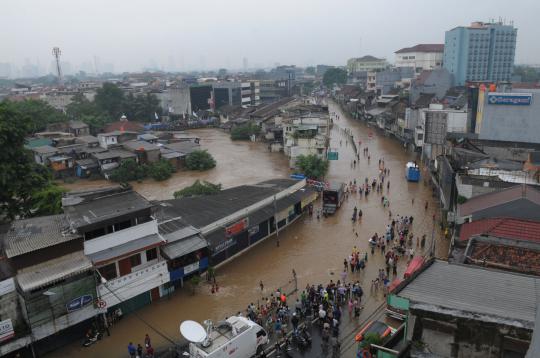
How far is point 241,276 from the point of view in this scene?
1977 cm

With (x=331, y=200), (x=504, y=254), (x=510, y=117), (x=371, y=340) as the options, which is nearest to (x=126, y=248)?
(x=371, y=340)

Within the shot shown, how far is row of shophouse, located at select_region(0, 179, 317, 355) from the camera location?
44.2 ft

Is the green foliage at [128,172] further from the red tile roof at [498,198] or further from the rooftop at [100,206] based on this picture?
the red tile roof at [498,198]

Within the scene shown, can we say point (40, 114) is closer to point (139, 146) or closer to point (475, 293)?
point (139, 146)

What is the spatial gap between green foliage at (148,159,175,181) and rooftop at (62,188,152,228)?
20.5m

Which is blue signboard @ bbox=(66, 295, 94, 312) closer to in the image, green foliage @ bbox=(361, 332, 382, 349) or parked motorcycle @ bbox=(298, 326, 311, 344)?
parked motorcycle @ bbox=(298, 326, 311, 344)

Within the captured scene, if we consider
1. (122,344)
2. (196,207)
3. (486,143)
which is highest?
(486,143)

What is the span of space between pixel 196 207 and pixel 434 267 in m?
15.4

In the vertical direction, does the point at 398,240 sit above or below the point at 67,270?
below

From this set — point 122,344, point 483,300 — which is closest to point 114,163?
point 122,344

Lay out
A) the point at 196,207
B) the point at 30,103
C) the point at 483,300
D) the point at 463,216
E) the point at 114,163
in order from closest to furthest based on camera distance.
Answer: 1. the point at 483,300
2. the point at 463,216
3. the point at 196,207
4. the point at 114,163
5. the point at 30,103

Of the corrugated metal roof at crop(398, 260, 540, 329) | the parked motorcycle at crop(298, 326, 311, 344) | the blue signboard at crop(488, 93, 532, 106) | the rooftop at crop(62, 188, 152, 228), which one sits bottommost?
the parked motorcycle at crop(298, 326, 311, 344)

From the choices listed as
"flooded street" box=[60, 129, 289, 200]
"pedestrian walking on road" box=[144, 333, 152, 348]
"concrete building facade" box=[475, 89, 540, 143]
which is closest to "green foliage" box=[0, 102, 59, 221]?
"flooded street" box=[60, 129, 289, 200]

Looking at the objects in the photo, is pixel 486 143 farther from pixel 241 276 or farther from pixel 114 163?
pixel 114 163
